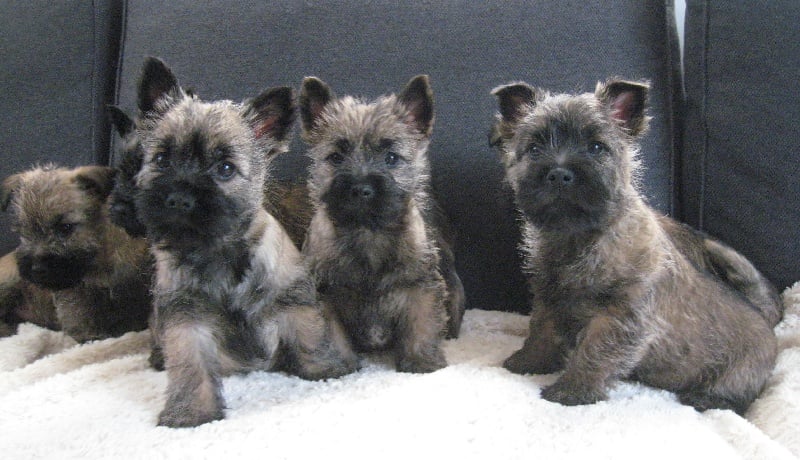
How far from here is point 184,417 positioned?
1.53m

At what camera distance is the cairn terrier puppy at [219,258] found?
1.58 m

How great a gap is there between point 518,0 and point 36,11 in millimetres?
1932

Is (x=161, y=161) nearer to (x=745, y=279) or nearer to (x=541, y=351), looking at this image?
(x=541, y=351)

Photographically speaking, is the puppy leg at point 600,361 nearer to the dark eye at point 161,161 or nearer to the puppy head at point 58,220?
the dark eye at point 161,161

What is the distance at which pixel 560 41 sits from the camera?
230cm

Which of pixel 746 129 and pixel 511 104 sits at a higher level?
pixel 511 104

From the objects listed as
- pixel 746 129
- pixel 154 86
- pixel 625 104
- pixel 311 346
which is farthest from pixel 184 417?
pixel 746 129

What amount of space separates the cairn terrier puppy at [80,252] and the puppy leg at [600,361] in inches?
53.7

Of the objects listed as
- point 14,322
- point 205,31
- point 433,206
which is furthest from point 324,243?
point 14,322

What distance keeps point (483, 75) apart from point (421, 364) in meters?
1.09

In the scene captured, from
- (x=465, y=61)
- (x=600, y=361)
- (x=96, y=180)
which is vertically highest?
(x=465, y=61)

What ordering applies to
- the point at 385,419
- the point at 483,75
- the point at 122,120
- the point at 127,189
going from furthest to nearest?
the point at 483,75, the point at 122,120, the point at 127,189, the point at 385,419

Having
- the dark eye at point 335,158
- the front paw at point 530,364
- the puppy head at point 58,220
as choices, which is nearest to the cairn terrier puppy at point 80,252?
the puppy head at point 58,220

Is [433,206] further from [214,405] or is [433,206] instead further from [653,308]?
[214,405]
